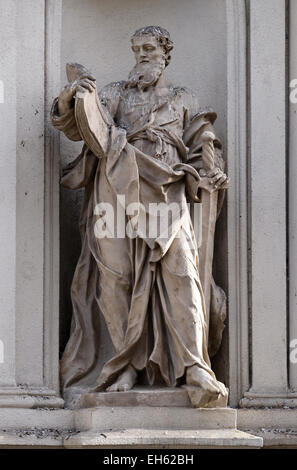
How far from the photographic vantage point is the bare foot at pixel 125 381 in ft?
39.3

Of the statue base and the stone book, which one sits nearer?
the statue base

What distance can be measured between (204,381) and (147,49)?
2.15 meters

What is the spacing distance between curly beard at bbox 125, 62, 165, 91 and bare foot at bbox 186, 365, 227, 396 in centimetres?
184

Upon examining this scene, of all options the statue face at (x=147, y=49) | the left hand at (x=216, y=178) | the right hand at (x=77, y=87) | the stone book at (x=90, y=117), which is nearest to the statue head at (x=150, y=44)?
the statue face at (x=147, y=49)

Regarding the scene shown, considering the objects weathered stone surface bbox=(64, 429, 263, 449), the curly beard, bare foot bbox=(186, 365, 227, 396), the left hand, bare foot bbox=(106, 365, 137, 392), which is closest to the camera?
weathered stone surface bbox=(64, 429, 263, 449)

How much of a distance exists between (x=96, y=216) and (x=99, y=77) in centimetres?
117

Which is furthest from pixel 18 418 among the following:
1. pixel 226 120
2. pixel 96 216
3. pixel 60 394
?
pixel 226 120

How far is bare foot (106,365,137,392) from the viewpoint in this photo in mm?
11992

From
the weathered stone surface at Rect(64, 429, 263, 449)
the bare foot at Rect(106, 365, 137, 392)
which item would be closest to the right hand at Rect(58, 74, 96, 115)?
the bare foot at Rect(106, 365, 137, 392)

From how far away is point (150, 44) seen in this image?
497 inches

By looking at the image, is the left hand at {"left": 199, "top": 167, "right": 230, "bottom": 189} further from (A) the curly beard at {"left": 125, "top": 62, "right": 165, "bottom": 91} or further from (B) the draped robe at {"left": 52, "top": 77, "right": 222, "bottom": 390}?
(A) the curly beard at {"left": 125, "top": 62, "right": 165, "bottom": 91}

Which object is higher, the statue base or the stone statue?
the stone statue

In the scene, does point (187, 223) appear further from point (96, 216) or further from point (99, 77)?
→ point (99, 77)

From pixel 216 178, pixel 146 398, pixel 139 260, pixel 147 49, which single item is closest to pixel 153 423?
pixel 146 398
